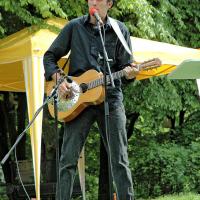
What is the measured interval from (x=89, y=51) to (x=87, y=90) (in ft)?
1.00

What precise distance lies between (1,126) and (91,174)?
245 cm

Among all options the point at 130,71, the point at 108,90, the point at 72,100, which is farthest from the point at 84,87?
the point at 130,71

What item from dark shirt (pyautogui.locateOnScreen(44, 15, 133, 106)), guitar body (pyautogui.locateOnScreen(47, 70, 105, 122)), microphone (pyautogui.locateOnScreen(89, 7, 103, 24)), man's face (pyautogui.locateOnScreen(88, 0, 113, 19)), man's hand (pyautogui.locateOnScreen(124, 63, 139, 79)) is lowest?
guitar body (pyautogui.locateOnScreen(47, 70, 105, 122))

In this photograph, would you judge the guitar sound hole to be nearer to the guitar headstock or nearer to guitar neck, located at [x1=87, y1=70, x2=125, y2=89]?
guitar neck, located at [x1=87, y1=70, x2=125, y2=89]

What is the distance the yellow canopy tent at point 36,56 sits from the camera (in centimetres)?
612

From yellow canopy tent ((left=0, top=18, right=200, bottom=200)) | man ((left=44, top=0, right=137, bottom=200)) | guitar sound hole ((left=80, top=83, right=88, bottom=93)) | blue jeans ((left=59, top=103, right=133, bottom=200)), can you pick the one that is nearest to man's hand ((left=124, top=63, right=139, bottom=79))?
man ((left=44, top=0, right=137, bottom=200))

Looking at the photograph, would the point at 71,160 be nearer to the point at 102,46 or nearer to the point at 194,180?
the point at 102,46

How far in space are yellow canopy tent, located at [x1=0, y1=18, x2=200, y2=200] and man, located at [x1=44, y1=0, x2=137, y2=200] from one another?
213cm

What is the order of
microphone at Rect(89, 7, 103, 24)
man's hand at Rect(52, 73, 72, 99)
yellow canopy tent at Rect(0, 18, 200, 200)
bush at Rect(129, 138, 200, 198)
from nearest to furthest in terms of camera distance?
microphone at Rect(89, 7, 103, 24) < man's hand at Rect(52, 73, 72, 99) < yellow canopy tent at Rect(0, 18, 200, 200) < bush at Rect(129, 138, 200, 198)

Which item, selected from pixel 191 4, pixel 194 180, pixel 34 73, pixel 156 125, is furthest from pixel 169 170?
pixel 34 73

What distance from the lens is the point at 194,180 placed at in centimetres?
955

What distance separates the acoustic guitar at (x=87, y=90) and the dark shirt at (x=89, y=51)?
54mm

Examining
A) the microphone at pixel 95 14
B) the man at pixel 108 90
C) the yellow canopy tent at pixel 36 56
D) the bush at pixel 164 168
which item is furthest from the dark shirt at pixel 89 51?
the bush at pixel 164 168

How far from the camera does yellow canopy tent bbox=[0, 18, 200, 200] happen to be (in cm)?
612
